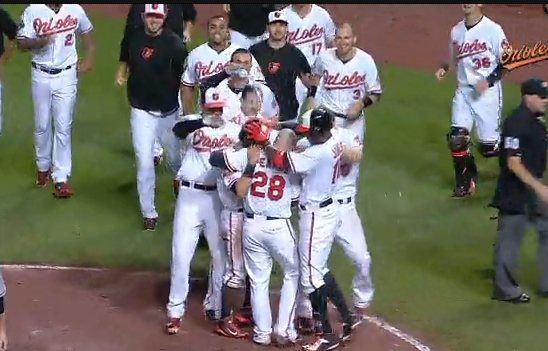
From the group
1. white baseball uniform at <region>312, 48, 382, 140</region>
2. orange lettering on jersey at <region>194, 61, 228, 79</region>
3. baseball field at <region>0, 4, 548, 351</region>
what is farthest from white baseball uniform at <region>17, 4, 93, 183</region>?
white baseball uniform at <region>312, 48, 382, 140</region>

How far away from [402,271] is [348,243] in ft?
4.58

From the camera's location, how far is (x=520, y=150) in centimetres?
867

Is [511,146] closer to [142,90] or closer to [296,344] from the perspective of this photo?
[296,344]

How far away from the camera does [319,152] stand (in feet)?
25.4

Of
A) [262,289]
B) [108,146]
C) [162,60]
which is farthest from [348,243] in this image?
[108,146]

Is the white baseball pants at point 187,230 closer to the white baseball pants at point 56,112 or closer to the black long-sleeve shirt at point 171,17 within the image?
the black long-sleeve shirt at point 171,17

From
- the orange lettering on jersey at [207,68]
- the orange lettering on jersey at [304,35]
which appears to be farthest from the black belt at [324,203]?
the orange lettering on jersey at [304,35]

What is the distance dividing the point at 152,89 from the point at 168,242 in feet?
4.36

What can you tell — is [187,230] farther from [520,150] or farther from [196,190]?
[520,150]

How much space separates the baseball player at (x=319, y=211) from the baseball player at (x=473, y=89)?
3407mm

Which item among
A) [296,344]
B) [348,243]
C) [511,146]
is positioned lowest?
[296,344]

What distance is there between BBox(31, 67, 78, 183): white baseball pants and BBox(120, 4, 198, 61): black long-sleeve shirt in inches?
29.5

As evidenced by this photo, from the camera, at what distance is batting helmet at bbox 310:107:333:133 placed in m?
7.68

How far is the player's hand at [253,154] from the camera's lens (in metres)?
7.66
